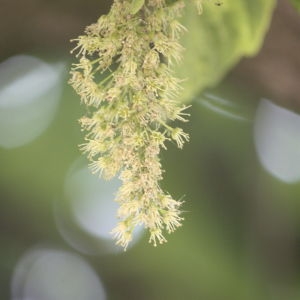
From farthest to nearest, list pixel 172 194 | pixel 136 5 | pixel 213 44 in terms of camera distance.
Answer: pixel 172 194, pixel 213 44, pixel 136 5

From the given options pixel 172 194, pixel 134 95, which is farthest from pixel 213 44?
pixel 172 194

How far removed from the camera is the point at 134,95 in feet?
1.36

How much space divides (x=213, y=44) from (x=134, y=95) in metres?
0.15

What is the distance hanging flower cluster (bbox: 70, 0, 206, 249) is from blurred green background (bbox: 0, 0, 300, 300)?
0.73m

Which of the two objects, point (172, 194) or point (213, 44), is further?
point (172, 194)

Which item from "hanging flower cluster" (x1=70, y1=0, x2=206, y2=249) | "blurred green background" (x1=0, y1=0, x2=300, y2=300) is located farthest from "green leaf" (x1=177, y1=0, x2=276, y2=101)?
"blurred green background" (x1=0, y1=0, x2=300, y2=300)

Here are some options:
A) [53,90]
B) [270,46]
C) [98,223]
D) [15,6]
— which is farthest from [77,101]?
[270,46]

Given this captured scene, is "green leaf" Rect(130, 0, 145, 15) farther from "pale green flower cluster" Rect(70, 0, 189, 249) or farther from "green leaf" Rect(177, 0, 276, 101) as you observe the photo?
"green leaf" Rect(177, 0, 276, 101)

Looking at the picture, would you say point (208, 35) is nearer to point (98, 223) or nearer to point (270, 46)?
point (270, 46)

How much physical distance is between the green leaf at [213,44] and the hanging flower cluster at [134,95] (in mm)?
83

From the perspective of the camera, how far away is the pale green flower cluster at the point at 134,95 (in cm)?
41

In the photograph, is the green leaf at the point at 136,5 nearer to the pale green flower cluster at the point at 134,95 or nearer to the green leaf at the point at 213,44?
the pale green flower cluster at the point at 134,95

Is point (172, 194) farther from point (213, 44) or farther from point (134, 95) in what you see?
point (134, 95)

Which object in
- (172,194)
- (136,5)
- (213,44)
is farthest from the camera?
(172,194)
